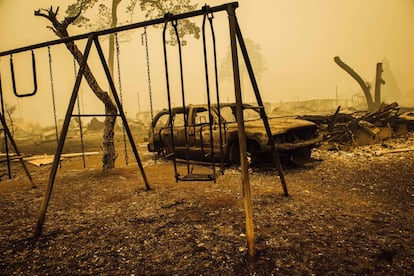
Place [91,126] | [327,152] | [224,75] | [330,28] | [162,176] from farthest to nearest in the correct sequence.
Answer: [330,28], [224,75], [91,126], [327,152], [162,176]

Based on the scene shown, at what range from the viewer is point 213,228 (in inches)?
115

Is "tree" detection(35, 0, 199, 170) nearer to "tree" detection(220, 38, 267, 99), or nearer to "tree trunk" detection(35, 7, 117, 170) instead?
"tree trunk" detection(35, 7, 117, 170)

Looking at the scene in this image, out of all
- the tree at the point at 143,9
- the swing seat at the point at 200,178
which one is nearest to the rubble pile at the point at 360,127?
the swing seat at the point at 200,178

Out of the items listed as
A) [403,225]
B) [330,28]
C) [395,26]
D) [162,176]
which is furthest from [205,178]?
[330,28]

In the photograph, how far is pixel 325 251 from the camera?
2.30 m

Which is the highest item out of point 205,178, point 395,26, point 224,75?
point 395,26

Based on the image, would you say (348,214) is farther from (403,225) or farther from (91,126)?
(91,126)

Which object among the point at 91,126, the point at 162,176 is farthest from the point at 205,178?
the point at 91,126

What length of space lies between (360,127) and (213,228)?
25.9 feet

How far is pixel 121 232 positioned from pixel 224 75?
46542mm

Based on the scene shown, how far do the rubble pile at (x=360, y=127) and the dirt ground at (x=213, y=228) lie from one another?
3.56 m

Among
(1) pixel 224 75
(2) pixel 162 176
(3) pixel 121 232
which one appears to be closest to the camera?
(3) pixel 121 232

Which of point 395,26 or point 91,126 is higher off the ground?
point 395,26

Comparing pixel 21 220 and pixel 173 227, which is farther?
pixel 21 220
